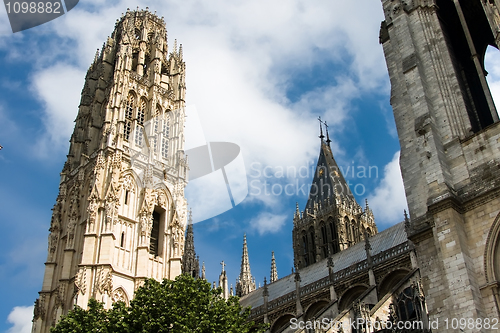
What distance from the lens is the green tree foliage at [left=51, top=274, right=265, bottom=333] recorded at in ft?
64.8

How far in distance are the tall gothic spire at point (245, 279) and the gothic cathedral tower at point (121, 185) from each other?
81.2ft

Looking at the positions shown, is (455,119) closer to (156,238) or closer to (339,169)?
(156,238)

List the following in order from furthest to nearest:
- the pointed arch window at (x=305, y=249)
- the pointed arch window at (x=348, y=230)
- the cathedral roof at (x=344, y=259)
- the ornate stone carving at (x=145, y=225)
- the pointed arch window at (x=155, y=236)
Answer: the pointed arch window at (x=305, y=249) → the pointed arch window at (x=348, y=230) → the pointed arch window at (x=155, y=236) → the cathedral roof at (x=344, y=259) → the ornate stone carving at (x=145, y=225)

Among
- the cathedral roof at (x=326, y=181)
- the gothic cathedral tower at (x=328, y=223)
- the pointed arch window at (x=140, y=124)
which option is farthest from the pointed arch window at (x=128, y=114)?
the cathedral roof at (x=326, y=181)

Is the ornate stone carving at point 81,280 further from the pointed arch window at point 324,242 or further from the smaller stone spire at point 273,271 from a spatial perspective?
the smaller stone spire at point 273,271

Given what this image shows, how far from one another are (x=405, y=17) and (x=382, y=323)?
520 inches

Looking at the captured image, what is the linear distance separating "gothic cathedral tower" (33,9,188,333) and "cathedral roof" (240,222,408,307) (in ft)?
33.1

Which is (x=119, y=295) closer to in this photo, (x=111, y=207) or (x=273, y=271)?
(x=111, y=207)

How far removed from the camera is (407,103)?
16.0 m

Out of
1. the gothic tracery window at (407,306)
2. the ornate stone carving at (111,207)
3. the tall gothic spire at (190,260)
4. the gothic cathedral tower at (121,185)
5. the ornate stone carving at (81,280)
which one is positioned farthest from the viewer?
the tall gothic spire at (190,260)

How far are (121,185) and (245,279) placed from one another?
31937 mm

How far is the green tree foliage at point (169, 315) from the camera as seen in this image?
19766mm

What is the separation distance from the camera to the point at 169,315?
1991cm

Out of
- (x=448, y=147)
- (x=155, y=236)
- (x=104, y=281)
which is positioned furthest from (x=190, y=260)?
(x=448, y=147)
